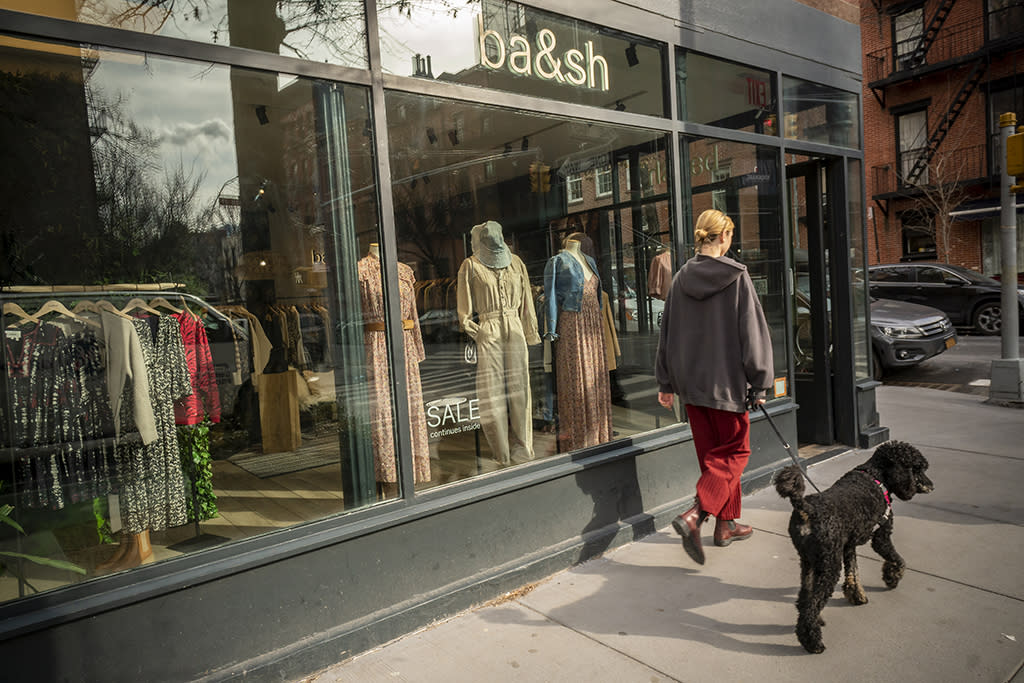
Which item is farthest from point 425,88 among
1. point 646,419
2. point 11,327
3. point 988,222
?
point 988,222

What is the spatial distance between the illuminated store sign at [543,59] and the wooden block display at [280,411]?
2.21 m

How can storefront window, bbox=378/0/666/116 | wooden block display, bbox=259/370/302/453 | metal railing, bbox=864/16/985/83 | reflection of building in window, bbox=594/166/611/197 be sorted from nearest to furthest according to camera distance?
storefront window, bbox=378/0/666/116, wooden block display, bbox=259/370/302/453, reflection of building in window, bbox=594/166/611/197, metal railing, bbox=864/16/985/83

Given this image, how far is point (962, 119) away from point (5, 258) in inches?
946

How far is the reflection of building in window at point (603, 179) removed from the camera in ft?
16.3

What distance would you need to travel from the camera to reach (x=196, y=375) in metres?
3.67

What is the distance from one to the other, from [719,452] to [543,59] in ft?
8.37

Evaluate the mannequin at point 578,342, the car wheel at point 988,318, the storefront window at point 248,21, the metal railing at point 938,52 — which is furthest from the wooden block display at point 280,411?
the metal railing at point 938,52

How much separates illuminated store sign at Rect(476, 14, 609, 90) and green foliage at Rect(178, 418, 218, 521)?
101 inches

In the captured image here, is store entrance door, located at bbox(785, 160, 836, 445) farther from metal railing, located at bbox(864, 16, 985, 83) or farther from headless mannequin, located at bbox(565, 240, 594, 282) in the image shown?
metal railing, located at bbox(864, 16, 985, 83)

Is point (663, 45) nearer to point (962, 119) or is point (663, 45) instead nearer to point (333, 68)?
point (333, 68)

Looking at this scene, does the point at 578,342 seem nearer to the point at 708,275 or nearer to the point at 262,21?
the point at 708,275

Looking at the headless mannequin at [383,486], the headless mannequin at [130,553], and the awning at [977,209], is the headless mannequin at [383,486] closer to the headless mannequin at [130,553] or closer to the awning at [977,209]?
the headless mannequin at [130,553]

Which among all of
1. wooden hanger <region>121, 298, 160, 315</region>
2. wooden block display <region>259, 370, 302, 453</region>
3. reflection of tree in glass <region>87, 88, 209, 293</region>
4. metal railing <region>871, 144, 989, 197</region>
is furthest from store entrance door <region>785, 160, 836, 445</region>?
metal railing <region>871, 144, 989, 197</region>

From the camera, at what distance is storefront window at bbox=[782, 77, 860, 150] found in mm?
5691
